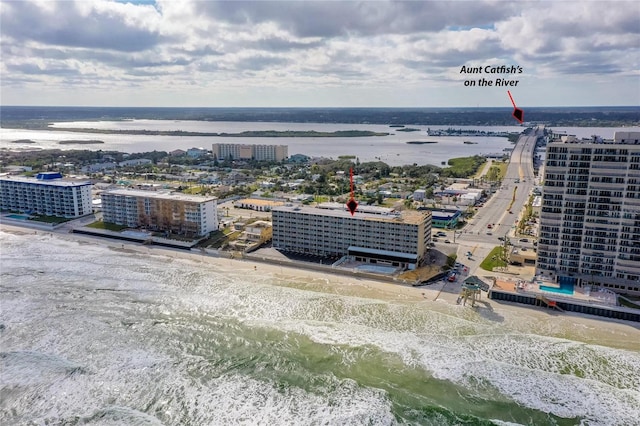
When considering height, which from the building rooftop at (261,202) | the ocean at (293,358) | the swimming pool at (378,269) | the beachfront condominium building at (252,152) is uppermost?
the beachfront condominium building at (252,152)

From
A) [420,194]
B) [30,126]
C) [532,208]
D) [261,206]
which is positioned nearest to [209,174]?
[261,206]

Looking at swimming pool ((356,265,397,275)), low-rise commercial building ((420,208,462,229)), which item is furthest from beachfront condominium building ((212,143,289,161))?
swimming pool ((356,265,397,275))

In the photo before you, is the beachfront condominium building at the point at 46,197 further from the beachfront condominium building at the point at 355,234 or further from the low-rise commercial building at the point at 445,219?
the low-rise commercial building at the point at 445,219

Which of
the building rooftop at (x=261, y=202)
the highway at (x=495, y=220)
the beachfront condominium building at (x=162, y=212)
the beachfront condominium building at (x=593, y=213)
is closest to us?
the beachfront condominium building at (x=593, y=213)

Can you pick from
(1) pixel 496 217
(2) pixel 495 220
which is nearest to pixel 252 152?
(1) pixel 496 217

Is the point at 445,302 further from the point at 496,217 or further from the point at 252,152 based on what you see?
the point at 252,152

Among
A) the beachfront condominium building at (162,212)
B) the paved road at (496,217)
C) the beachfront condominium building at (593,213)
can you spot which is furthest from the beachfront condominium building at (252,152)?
the beachfront condominium building at (593,213)
